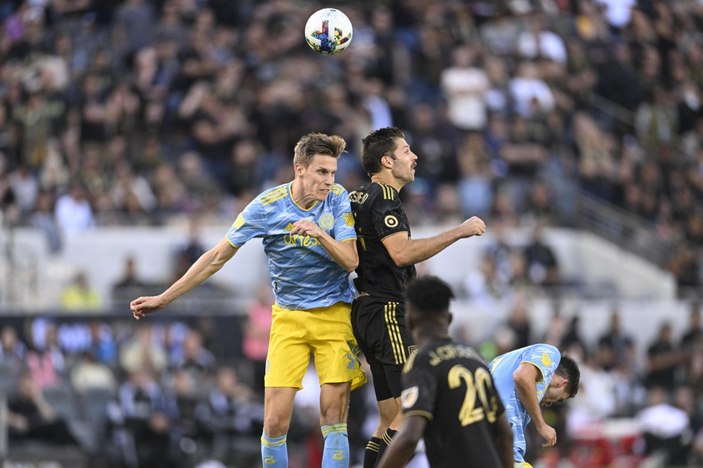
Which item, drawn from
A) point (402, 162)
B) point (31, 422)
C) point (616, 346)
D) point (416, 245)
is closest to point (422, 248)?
point (416, 245)

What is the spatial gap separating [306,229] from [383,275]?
111 centimetres

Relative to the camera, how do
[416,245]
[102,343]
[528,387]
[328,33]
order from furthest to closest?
[102,343] → [328,33] → [528,387] → [416,245]

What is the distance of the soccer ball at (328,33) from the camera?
1221 cm

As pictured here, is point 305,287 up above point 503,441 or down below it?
above

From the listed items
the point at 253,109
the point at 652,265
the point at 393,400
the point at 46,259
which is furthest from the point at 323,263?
the point at 652,265

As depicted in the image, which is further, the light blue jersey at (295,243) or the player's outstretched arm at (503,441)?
the light blue jersey at (295,243)

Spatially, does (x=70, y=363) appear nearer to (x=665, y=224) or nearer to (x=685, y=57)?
(x=665, y=224)

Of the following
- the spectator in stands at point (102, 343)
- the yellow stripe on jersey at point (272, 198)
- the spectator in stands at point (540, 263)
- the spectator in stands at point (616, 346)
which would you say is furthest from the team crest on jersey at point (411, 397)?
the spectator in stands at point (540, 263)

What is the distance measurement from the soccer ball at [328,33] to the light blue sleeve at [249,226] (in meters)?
1.69

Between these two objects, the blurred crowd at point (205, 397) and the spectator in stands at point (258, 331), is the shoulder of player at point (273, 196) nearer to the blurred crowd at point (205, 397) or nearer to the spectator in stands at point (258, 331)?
the blurred crowd at point (205, 397)

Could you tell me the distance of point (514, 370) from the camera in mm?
11078

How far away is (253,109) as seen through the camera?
80.3 ft

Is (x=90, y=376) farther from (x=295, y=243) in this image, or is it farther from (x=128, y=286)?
(x=295, y=243)

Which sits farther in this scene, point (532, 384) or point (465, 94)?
point (465, 94)
